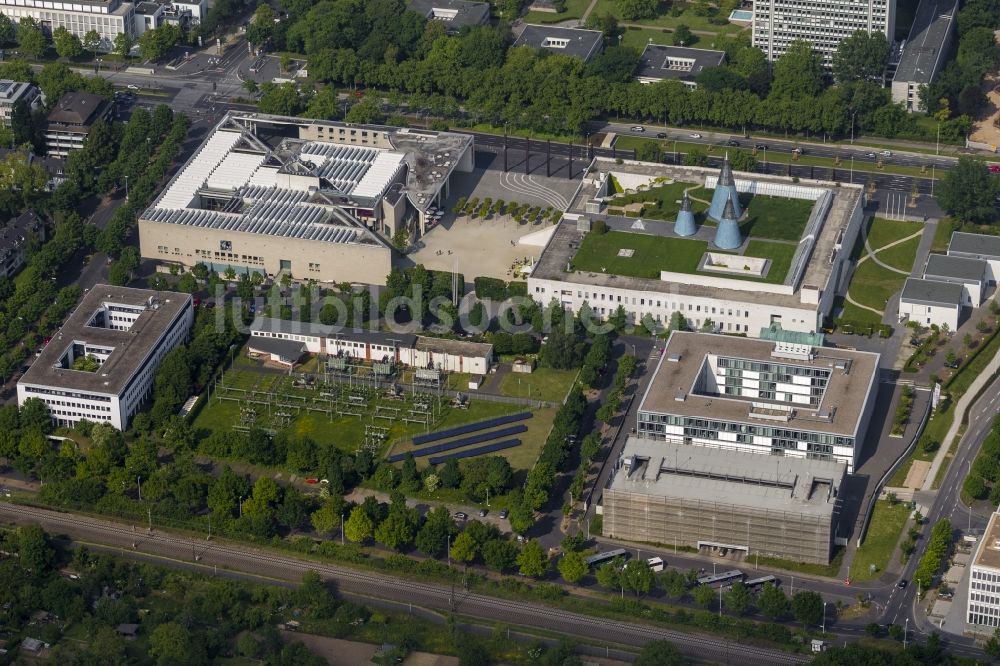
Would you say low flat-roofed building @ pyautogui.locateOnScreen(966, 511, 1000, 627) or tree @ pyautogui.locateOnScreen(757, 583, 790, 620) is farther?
tree @ pyautogui.locateOnScreen(757, 583, 790, 620)

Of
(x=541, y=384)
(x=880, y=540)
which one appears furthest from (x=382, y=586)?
(x=880, y=540)

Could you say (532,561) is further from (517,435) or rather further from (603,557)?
(517,435)

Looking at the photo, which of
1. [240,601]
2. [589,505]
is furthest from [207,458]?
[589,505]

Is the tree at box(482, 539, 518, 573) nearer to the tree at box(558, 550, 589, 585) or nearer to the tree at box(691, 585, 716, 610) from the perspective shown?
the tree at box(558, 550, 589, 585)

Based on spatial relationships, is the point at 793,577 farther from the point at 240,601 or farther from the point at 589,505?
the point at 240,601

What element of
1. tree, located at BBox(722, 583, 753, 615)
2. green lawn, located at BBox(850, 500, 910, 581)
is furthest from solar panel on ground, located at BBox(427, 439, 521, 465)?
green lawn, located at BBox(850, 500, 910, 581)

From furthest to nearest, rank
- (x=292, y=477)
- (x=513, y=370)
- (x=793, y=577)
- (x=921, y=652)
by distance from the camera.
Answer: (x=513, y=370) < (x=292, y=477) < (x=793, y=577) < (x=921, y=652)
